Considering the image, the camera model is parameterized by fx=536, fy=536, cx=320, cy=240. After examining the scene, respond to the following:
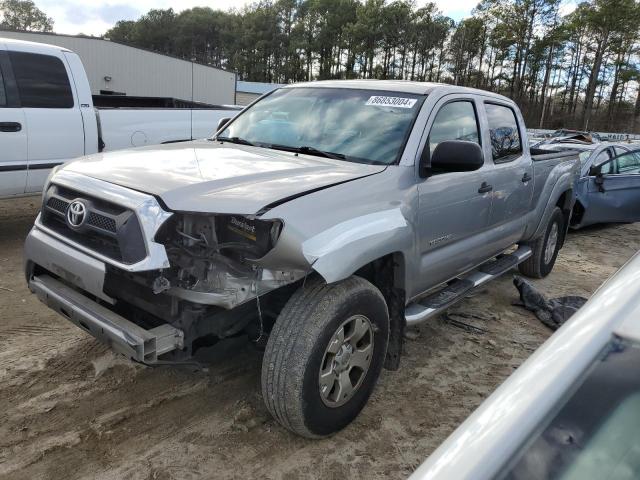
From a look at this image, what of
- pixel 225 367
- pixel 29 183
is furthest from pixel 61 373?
pixel 29 183

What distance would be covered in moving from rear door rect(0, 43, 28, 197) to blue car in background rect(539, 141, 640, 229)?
742cm

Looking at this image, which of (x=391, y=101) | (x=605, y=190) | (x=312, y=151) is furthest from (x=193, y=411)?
(x=605, y=190)

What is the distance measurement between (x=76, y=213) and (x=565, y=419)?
8.03ft

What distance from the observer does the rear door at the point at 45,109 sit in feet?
18.9

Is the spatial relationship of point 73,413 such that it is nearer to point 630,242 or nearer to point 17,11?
point 630,242

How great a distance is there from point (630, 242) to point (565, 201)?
144 inches

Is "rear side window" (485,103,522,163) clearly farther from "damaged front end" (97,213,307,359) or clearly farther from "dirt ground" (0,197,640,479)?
"damaged front end" (97,213,307,359)

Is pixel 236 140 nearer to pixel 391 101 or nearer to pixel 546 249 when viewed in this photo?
pixel 391 101

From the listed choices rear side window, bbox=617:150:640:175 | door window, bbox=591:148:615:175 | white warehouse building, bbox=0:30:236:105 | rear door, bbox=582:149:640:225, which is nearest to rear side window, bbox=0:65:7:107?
rear door, bbox=582:149:640:225

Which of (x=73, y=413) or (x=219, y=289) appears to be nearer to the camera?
(x=219, y=289)

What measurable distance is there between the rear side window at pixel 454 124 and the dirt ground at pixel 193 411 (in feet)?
5.29

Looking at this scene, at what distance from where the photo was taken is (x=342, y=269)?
2.59m

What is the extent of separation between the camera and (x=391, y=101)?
3.68 m

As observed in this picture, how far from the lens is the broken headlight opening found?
8.44 ft
